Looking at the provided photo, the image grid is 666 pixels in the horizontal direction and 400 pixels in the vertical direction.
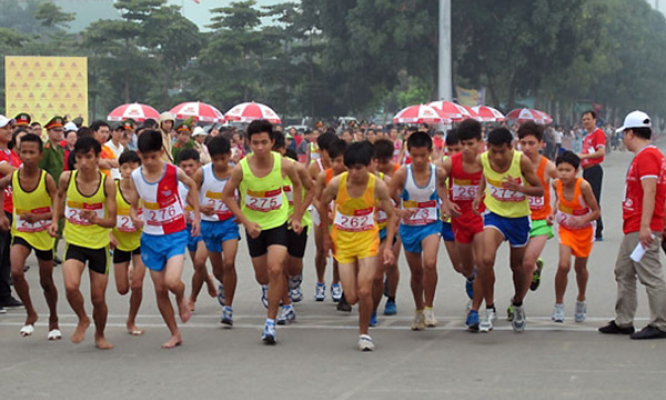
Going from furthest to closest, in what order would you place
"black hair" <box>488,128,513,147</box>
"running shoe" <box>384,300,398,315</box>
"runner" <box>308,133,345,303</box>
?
1. "runner" <box>308,133,345,303</box>
2. "running shoe" <box>384,300,398,315</box>
3. "black hair" <box>488,128,513,147</box>

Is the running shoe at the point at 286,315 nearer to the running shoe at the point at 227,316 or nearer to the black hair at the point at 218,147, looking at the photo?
the running shoe at the point at 227,316

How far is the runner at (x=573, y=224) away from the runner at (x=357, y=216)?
193 centimetres

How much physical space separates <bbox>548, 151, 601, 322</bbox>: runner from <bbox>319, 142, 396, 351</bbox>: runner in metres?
1.93

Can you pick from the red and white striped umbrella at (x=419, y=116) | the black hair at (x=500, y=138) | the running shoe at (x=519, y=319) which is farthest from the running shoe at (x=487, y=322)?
the red and white striped umbrella at (x=419, y=116)

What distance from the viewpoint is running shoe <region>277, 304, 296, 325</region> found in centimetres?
1029

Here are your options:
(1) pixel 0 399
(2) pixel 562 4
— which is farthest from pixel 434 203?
(2) pixel 562 4

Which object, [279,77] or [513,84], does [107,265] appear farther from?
[279,77]

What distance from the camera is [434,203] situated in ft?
32.5

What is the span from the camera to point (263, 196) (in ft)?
31.4

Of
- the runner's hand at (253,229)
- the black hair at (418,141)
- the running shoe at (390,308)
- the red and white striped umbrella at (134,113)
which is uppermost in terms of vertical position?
the red and white striped umbrella at (134,113)

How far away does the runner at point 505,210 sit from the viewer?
953cm

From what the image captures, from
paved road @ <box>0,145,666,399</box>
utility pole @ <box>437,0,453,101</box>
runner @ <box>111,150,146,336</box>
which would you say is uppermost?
utility pole @ <box>437,0,453,101</box>

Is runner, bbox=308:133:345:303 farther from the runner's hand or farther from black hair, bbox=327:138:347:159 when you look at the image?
the runner's hand

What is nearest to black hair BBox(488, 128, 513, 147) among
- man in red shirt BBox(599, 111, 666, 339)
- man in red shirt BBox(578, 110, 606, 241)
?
man in red shirt BBox(599, 111, 666, 339)
